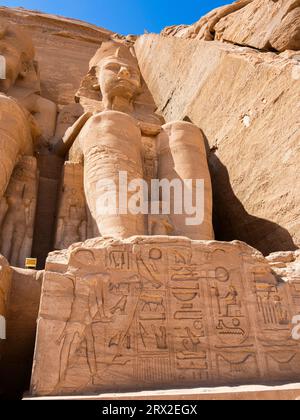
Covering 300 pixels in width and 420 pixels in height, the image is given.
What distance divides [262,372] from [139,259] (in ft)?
2.81

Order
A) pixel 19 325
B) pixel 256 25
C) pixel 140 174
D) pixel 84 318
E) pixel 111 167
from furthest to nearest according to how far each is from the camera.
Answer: pixel 256 25
pixel 140 174
pixel 111 167
pixel 19 325
pixel 84 318

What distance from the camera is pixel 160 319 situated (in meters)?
2.11

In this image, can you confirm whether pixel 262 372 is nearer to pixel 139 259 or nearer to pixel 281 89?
pixel 139 259

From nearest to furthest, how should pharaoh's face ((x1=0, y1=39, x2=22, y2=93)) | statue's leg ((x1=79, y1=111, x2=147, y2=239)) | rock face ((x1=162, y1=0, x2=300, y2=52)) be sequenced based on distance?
statue's leg ((x1=79, y1=111, x2=147, y2=239)) < rock face ((x1=162, y1=0, x2=300, y2=52)) < pharaoh's face ((x1=0, y1=39, x2=22, y2=93))

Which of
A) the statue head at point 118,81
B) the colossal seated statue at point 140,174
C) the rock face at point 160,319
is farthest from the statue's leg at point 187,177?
the statue head at point 118,81

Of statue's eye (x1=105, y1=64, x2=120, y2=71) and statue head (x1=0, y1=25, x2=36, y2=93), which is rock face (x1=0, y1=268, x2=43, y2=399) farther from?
statue's eye (x1=105, y1=64, x2=120, y2=71)

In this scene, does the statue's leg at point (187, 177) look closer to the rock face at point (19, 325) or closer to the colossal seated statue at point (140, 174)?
the colossal seated statue at point (140, 174)

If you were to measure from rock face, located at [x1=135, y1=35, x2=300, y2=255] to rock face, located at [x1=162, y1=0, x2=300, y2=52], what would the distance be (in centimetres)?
47

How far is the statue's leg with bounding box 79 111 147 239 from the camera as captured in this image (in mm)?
2826

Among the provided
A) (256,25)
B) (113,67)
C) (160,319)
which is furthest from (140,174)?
(256,25)

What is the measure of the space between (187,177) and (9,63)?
9.14 feet

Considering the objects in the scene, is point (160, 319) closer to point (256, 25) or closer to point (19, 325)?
point (19, 325)

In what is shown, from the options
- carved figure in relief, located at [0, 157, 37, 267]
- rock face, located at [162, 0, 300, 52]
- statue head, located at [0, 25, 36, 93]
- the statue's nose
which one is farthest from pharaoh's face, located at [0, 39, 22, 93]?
rock face, located at [162, 0, 300, 52]

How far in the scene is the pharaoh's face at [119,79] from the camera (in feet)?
15.0
